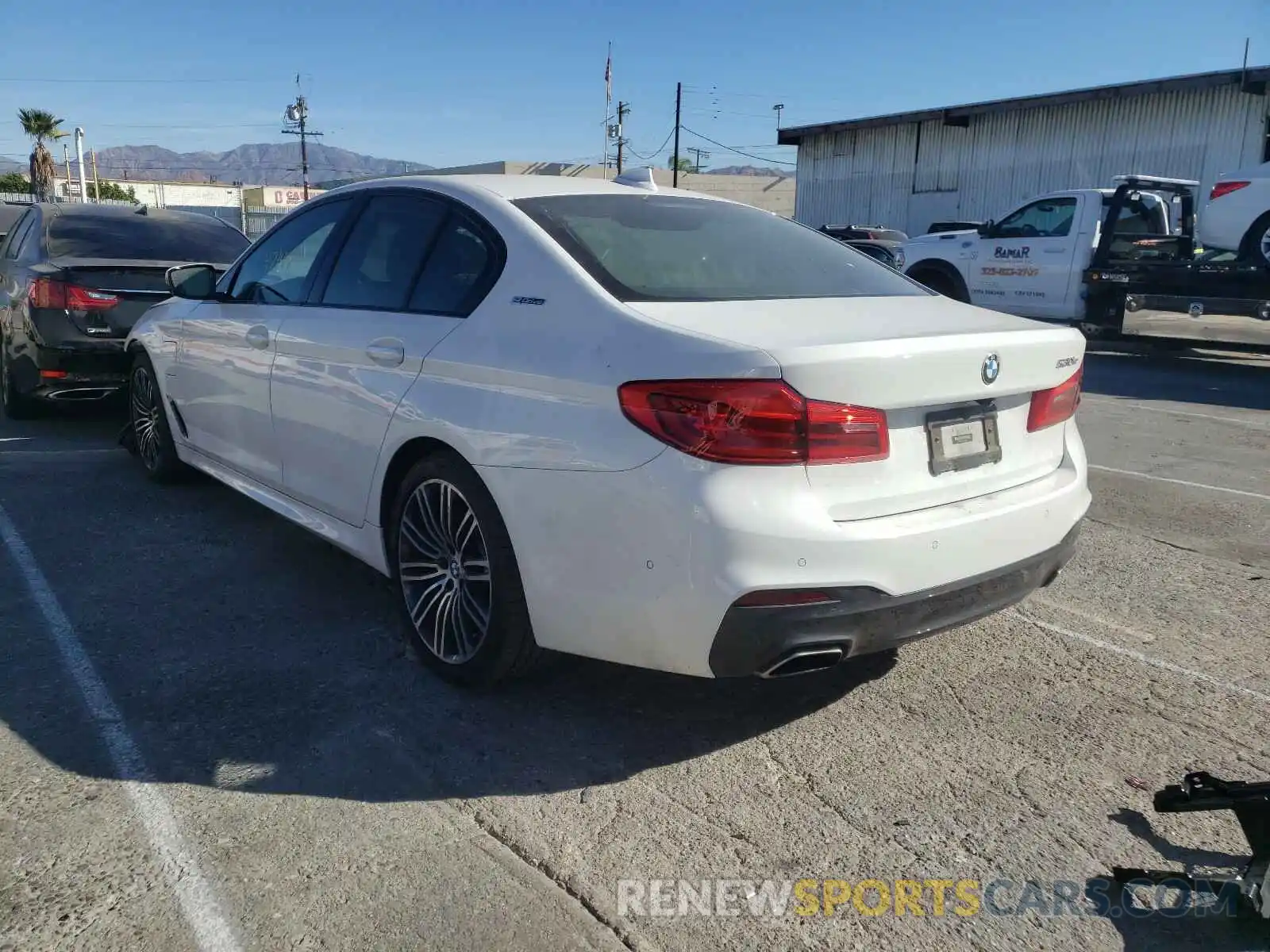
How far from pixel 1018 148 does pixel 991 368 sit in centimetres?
2984

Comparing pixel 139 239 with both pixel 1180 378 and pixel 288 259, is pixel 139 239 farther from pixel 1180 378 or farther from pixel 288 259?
pixel 1180 378

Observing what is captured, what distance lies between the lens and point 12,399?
7.61 metres

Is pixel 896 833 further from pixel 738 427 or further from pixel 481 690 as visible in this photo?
pixel 481 690

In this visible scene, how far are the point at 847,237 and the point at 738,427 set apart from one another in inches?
951

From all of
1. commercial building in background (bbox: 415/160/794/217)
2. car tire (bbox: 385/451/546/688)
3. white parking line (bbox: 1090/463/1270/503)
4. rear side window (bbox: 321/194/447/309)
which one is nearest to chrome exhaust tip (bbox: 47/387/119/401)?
rear side window (bbox: 321/194/447/309)

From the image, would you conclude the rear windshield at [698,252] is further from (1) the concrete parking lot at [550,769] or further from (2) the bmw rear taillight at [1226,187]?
(2) the bmw rear taillight at [1226,187]

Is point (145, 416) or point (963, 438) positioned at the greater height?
point (963, 438)

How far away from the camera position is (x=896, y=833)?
2.74 meters

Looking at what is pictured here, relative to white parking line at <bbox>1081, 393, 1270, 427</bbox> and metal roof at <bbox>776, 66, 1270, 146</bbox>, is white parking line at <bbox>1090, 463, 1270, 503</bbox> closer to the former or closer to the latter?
white parking line at <bbox>1081, 393, 1270, 427</bbox>

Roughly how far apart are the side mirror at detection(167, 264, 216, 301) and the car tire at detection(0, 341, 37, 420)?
286 cm

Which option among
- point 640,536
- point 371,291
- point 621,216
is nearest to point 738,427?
point 640,536

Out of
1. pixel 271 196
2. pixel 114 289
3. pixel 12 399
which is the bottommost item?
pixel 12 399

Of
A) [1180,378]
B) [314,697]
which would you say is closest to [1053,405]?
[314,697]

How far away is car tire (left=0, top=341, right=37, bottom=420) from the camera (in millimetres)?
7480
